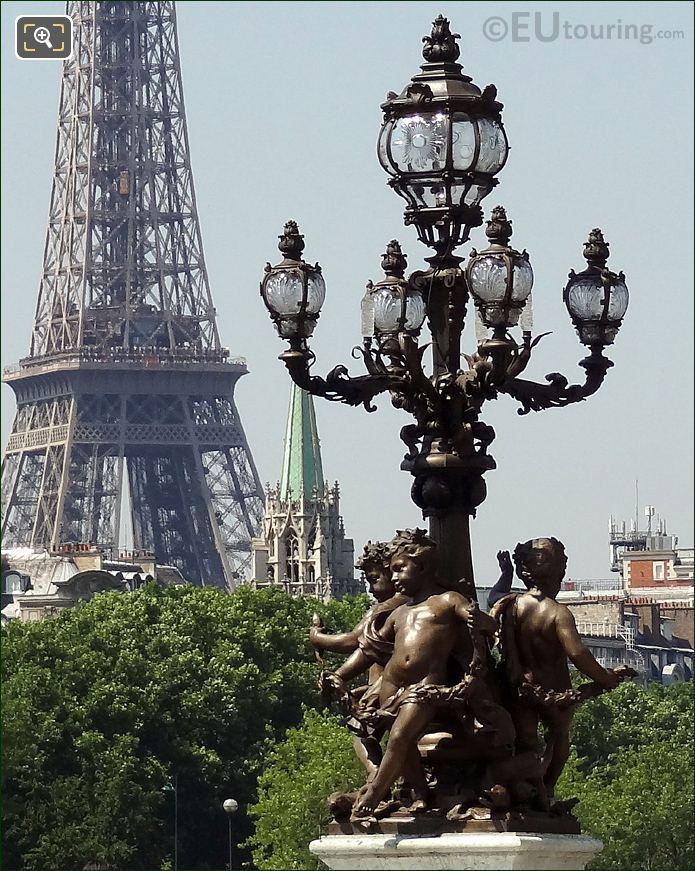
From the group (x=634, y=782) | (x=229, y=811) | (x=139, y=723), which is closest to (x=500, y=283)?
(x=634, y=782)

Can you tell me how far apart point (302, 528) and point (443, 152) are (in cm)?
15546

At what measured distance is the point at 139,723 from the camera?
3593 inches

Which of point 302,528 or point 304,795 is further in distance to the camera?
point 302,528

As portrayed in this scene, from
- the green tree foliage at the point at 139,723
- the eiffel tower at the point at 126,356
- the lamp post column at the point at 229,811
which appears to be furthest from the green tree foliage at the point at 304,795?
the eiffel tower at the point at 126,356

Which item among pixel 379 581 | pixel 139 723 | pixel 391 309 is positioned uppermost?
pixel 391 309

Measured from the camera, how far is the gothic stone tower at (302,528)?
17675 cm

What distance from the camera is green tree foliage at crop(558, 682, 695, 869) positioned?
7562 cm

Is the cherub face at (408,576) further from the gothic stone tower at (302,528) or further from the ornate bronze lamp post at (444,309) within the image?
the gothic stone tower at (302,528)

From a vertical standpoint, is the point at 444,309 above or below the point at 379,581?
above

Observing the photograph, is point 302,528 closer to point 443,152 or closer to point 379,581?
point 443,152

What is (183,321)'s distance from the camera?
186750 millimetres

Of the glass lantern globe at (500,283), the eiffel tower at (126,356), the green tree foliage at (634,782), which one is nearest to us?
the glass lantern globe at (500,283)

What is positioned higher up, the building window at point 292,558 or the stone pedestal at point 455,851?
the building window at point 292,558

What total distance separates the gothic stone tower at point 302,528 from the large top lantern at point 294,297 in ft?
495
